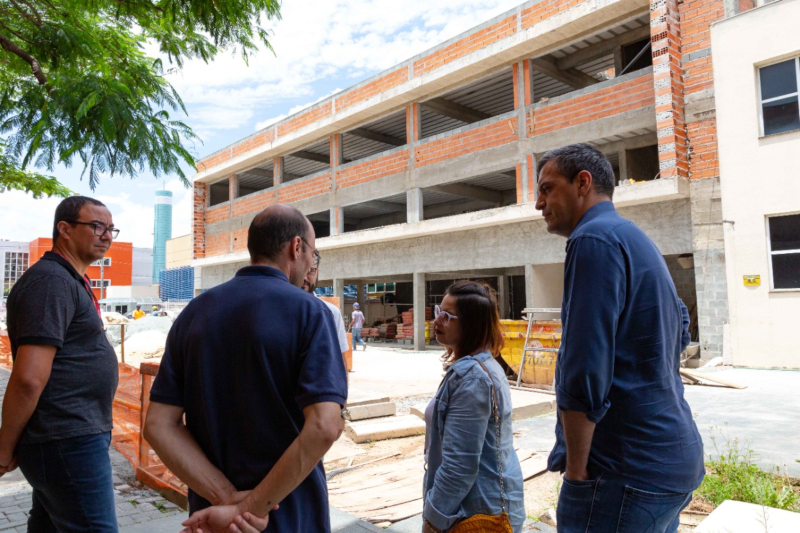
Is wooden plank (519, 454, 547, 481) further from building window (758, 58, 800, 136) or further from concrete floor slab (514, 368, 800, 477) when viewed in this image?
building window (758, 58, 800, 136)

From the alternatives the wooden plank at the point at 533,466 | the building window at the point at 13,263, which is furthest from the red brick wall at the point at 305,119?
the building window at the point at 13,263

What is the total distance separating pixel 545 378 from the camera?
1012 cm

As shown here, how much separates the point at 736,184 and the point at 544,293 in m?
5.92

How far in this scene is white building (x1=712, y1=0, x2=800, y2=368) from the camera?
11.4 m

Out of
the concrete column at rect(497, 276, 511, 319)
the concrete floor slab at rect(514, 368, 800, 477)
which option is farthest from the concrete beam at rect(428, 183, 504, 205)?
the concrete floor slab at rect(514, 368, 800, 477)

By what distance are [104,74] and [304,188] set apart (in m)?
18.9

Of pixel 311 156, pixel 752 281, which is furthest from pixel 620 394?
pixel 311 156

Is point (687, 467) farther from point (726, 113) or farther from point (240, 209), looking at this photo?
point (240, 209)

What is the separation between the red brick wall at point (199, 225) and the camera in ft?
94.8

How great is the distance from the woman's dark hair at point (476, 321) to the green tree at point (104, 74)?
113 inches

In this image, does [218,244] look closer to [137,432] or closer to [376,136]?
[376,136]

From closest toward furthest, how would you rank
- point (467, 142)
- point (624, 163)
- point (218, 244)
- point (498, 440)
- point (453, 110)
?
1. point (498, 440)
2. point (624, 163)
3. point (467, 142)
4. point (453, 110)
5. point (218, 244)

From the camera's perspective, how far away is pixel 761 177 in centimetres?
1173

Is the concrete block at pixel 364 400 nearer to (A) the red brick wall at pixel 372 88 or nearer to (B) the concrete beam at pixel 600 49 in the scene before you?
(B) the concrete beam at pixel 600 49
